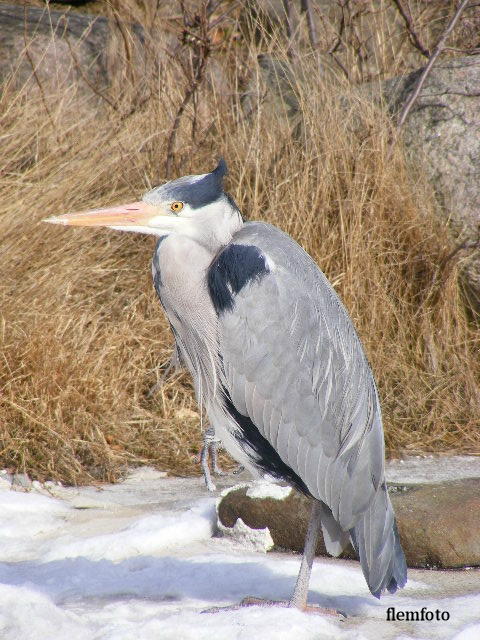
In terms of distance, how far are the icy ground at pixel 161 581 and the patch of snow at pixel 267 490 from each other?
8.0 inches

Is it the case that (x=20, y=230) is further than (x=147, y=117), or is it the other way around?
(x=147, y=117)

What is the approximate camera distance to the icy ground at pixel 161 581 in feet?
9.12

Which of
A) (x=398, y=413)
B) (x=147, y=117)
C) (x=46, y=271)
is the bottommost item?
(x=398, y=413)

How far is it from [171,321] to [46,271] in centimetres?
227

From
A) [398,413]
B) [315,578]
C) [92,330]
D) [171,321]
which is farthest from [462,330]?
[171,321]

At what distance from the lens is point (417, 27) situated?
6.89 m

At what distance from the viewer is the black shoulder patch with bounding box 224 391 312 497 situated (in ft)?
9.88

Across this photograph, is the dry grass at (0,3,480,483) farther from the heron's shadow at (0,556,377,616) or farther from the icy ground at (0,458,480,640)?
the heron's shadow at (0,556,377,616)

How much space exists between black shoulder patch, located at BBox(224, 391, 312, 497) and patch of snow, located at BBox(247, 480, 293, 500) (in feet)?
1.86

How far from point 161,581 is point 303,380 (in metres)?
0.92

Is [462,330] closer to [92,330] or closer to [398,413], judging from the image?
[398,413]

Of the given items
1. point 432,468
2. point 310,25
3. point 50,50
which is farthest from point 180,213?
point 50,50

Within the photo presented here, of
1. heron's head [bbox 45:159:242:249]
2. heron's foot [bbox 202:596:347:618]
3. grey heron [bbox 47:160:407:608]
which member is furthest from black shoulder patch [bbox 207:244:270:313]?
heron's foot [bbox 202:596:347:618]

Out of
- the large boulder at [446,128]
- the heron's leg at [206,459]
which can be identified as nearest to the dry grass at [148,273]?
the large boulder at [446,128]
